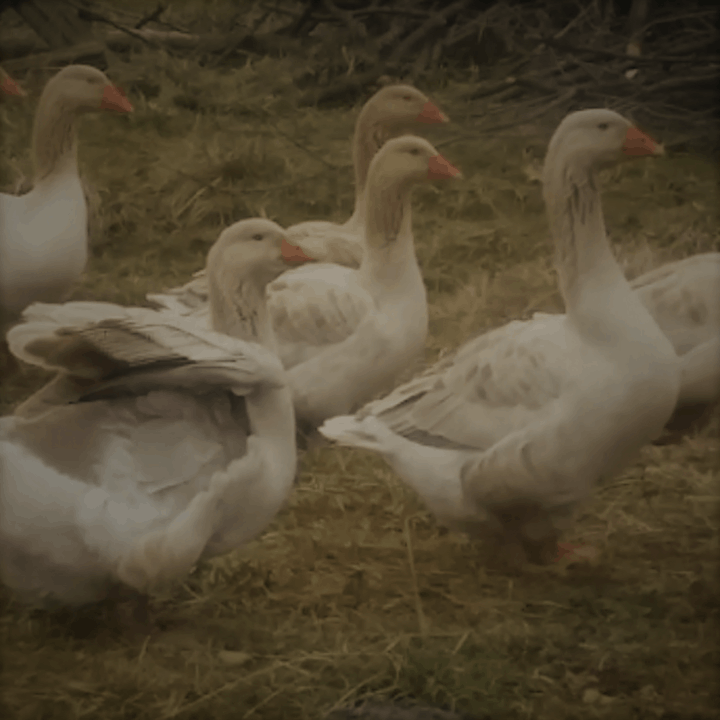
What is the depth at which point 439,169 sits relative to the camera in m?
2.14

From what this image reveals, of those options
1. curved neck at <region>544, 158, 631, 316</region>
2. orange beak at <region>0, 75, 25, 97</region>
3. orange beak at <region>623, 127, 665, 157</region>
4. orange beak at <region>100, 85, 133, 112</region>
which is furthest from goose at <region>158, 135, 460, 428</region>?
orange beak at <region>0, 75, 25, 97</region>

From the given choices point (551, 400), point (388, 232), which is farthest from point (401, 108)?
point (551, 400)

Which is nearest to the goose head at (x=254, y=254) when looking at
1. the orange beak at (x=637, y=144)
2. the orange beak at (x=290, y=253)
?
the orange beak at (x=290, y=253)

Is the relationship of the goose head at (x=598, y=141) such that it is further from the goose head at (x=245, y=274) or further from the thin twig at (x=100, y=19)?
the thin twig at (x=100, y=19)

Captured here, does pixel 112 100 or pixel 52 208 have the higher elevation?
pixel 112 100

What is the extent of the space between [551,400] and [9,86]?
1074 millimetres

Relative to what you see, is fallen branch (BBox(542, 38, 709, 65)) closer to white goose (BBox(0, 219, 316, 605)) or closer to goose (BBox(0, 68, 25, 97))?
white goose (BBox(0, 219, 316, 605))

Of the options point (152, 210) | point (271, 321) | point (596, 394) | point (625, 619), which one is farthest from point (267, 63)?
point (625, 619)

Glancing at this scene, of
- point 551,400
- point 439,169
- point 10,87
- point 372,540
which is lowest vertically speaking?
point 372,540

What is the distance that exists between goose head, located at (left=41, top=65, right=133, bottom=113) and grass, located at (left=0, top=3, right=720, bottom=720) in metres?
0.02

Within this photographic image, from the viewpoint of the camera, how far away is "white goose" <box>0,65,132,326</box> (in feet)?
7.08

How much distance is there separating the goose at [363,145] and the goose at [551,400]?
239 mm

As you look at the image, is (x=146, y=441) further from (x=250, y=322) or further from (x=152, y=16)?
(x=152, y=16)

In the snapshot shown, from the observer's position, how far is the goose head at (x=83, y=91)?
216 centimetres
